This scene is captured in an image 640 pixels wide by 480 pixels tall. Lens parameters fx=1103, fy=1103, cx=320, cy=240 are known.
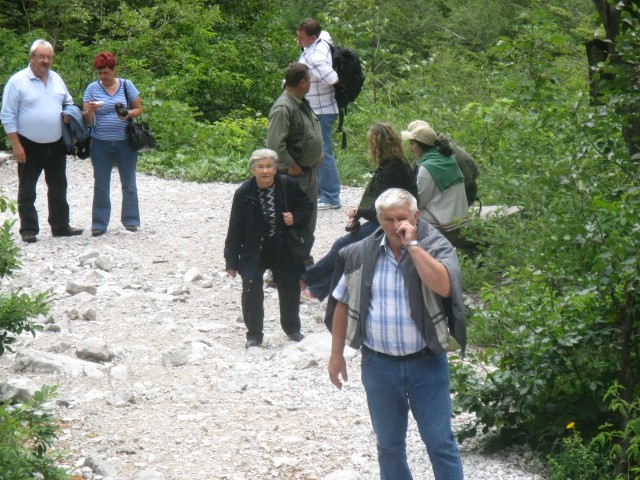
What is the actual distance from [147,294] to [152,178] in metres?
5.19

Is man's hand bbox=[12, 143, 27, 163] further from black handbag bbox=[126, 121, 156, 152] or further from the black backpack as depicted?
the black backpack

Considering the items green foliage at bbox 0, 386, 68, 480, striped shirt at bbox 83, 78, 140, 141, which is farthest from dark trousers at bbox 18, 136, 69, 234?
green foliage at bbox 0, 386, 68, 480

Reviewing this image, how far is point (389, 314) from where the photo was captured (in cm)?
Result: 515

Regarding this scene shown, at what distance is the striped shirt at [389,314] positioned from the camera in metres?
5.12

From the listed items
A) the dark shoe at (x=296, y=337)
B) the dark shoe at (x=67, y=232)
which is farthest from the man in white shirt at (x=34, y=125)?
the dark shoe at (x=296, y=337)

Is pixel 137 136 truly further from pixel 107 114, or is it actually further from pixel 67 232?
pixel 67 232

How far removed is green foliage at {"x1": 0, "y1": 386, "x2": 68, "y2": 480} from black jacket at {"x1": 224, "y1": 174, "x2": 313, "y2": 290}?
320 cm

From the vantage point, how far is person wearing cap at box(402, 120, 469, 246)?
854cm

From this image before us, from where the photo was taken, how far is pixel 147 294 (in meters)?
9.71

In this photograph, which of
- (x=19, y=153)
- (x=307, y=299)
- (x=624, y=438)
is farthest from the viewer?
(x=19, y=153)

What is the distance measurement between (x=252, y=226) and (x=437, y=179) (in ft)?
4.90

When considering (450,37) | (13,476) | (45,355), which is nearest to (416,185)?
(45,355)

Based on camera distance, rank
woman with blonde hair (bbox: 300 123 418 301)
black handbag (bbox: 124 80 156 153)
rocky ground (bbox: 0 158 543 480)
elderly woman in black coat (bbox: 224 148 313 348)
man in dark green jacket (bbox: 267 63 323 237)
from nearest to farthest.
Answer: rocky ground (bbox: 0 158 543 480)
woman with blonde hair (bbox: 300 123 418 301)
elderly woman in black coat (bbox: 224 148 313 348)
man in dark green jacket (bbox: 267 63 323 237)
black handbag (bbox: 124 80 156 153)

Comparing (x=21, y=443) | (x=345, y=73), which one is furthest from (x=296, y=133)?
(x=21, y=443)
